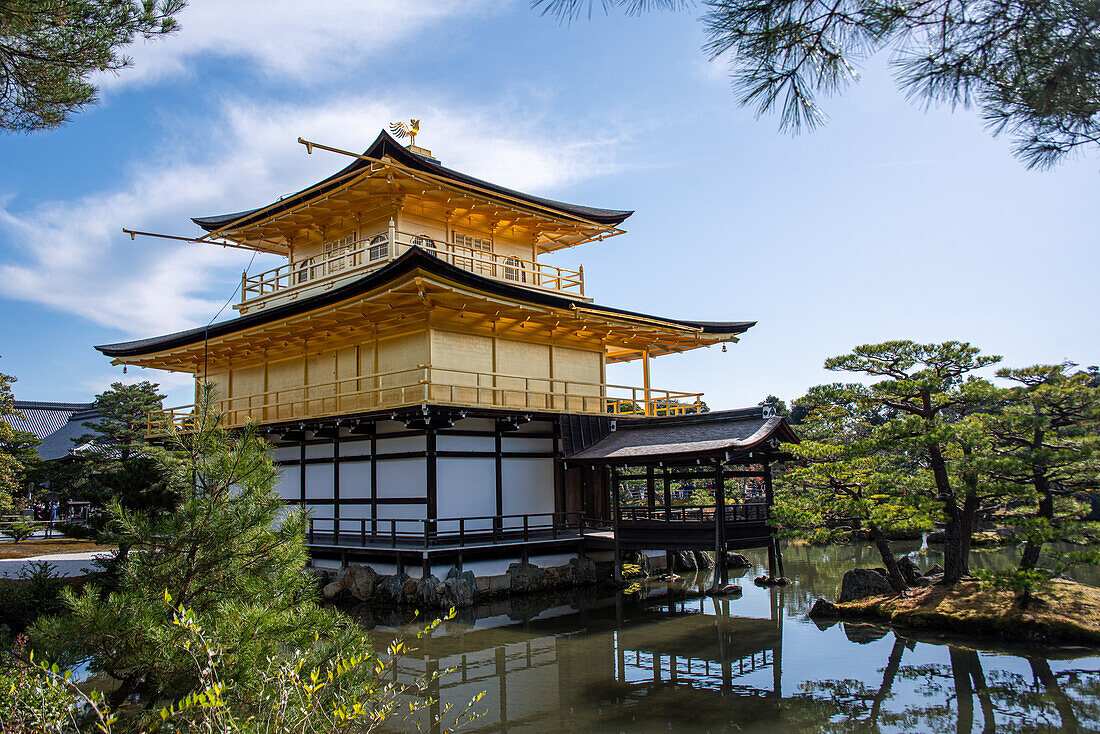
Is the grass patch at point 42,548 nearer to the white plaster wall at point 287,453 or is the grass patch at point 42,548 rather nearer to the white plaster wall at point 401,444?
the white plaster wall at point 287,453

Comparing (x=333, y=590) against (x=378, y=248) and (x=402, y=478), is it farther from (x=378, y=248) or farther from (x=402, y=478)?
(x=378, y=248)

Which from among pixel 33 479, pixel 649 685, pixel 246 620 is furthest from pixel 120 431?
pixel 246 620

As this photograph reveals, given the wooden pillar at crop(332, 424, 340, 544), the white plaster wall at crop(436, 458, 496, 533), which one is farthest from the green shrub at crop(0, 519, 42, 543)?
the white plaster wall at crop(436, 458, 496, 533)

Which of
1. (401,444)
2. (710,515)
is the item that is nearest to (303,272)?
(401,444)

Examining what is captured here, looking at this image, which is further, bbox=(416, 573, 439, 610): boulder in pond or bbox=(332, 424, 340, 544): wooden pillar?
bbox=(332, 424, 340, 544): wooden pillar

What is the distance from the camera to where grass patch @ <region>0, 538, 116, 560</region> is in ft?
67.3

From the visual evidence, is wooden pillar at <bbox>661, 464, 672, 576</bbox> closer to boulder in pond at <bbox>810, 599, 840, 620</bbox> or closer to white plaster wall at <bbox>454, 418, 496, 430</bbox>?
boulder in pond at <bbox>810, 599, 840, 620</bbox>

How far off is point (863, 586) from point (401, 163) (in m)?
14.1

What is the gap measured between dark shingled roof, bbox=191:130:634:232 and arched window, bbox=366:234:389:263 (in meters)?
1.64

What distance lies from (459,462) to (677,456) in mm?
4972

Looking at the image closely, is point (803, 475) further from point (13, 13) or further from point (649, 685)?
point (13, 13)

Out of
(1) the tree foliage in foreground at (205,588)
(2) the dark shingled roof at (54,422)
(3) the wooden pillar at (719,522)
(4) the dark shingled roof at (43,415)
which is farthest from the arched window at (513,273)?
(4) the dark shingled roof at (43,415)

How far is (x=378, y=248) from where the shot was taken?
19.3 meters

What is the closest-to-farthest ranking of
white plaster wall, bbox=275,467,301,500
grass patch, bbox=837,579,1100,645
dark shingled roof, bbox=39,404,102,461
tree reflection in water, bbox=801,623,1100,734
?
tree reflection in water, bbox=801,623,1100,734
grass patch, bbox=837,579,1100,645
white plaster wall, bbox=275,467,301,500
dark shingled roof, bbox=39,404,102,461
